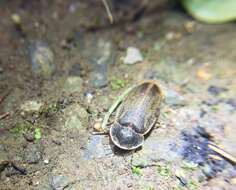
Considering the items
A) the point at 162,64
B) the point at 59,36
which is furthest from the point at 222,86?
the point at 59,36

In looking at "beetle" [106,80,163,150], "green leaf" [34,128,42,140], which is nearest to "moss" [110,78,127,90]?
"beetle" [106,80,163,150]

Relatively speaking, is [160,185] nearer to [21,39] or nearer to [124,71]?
[124,71]

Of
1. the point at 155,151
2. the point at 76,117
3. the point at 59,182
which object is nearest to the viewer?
the point at 59,182

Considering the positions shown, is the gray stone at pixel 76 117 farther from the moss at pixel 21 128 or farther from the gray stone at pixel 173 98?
the gray stone at pixel 173 98

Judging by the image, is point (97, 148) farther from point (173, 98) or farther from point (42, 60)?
point (42, 60)

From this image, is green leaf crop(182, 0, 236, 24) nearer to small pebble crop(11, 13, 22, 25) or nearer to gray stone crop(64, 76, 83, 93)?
gray stone crop(64, 76, 83, 93)

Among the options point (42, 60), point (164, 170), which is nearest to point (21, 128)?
point (42, 60)

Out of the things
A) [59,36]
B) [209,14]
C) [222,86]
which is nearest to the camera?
[222,86]
